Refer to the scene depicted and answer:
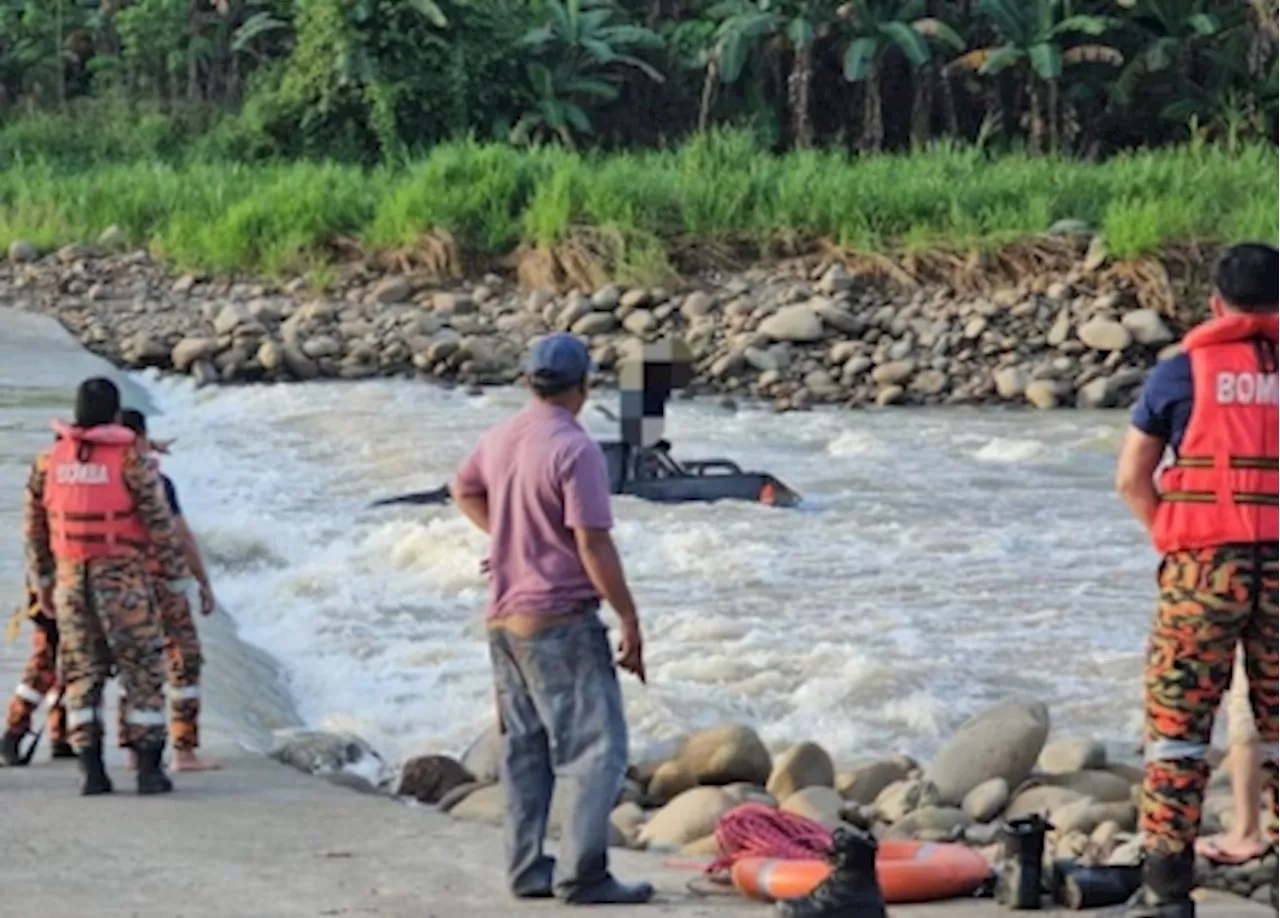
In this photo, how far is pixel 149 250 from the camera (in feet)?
109

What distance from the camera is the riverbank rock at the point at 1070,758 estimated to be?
33.5 ft

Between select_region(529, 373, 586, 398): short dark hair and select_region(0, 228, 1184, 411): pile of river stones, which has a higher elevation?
select_region(529, 373, 586, 398): short dark hair

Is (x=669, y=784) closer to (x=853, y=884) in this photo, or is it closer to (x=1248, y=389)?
(x=853, y=884)

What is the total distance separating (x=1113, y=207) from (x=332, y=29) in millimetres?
13383

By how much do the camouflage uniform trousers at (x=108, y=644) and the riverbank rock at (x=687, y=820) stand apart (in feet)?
5.58

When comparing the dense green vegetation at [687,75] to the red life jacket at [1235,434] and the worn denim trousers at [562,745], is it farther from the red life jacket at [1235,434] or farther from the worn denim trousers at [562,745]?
the red life jacket at [1235,434]

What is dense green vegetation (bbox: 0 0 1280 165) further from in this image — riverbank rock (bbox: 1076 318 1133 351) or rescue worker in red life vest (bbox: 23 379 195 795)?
rescue worker in red life vest (bbox: 23 379 195 795)

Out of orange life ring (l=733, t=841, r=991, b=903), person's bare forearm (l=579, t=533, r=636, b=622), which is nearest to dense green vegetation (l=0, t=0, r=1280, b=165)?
orange life ring (l=733, t=841, r=991, b=903)

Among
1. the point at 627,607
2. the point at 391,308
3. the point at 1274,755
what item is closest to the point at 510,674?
the point at 627,607

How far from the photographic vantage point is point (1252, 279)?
6.81 meters

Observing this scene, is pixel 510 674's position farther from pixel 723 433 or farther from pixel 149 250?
pixel 149 250

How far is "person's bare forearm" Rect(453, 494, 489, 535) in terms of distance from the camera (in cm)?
761

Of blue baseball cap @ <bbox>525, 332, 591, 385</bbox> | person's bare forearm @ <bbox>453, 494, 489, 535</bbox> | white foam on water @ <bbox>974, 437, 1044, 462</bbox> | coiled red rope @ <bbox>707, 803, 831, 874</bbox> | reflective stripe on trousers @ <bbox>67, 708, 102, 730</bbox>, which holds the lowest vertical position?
white foam on water @ <bbox>974, 437, 1044, 462</bbox>

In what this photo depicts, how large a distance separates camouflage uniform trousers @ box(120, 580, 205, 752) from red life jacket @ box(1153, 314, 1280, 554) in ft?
14.3
